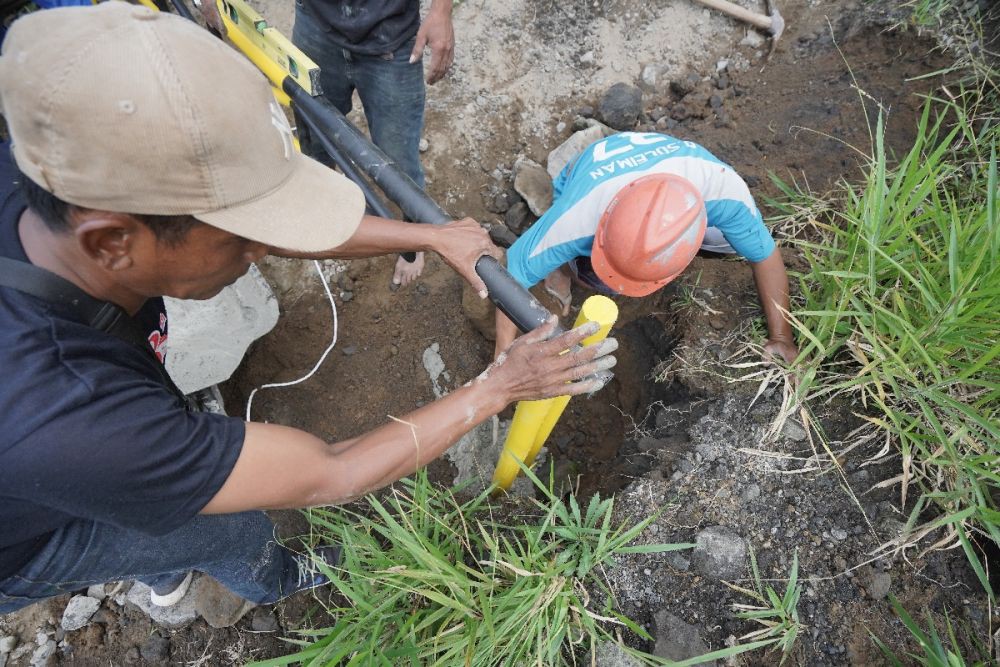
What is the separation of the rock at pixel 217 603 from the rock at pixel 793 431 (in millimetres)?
1961

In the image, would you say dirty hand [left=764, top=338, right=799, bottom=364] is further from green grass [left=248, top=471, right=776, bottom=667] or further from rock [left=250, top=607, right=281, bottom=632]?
rock [left=250, top=607, right=281, bottom=632]

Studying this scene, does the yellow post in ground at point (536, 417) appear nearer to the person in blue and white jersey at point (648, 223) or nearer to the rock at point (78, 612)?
the person in blue and white jersey at point (648, 223)

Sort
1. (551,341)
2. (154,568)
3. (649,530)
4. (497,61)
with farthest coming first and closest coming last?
(497,61) → (649,530) → (154,568) → (551,341)

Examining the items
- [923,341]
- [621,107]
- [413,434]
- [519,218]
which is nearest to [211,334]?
[413,434]

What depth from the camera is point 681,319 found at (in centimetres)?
240

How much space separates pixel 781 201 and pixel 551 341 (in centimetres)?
205

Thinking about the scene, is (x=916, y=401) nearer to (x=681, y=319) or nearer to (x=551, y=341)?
(x=681, y=319)

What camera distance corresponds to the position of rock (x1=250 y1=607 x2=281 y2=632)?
201cm

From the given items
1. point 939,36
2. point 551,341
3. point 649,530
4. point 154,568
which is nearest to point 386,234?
point 551,341

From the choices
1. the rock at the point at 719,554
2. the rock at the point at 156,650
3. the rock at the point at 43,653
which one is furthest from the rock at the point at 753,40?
the rock at the point at 43,653

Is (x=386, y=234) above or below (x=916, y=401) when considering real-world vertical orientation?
above

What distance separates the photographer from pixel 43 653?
2010 millimetres

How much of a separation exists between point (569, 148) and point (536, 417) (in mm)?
1909

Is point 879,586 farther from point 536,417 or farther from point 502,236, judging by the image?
point 502,236
